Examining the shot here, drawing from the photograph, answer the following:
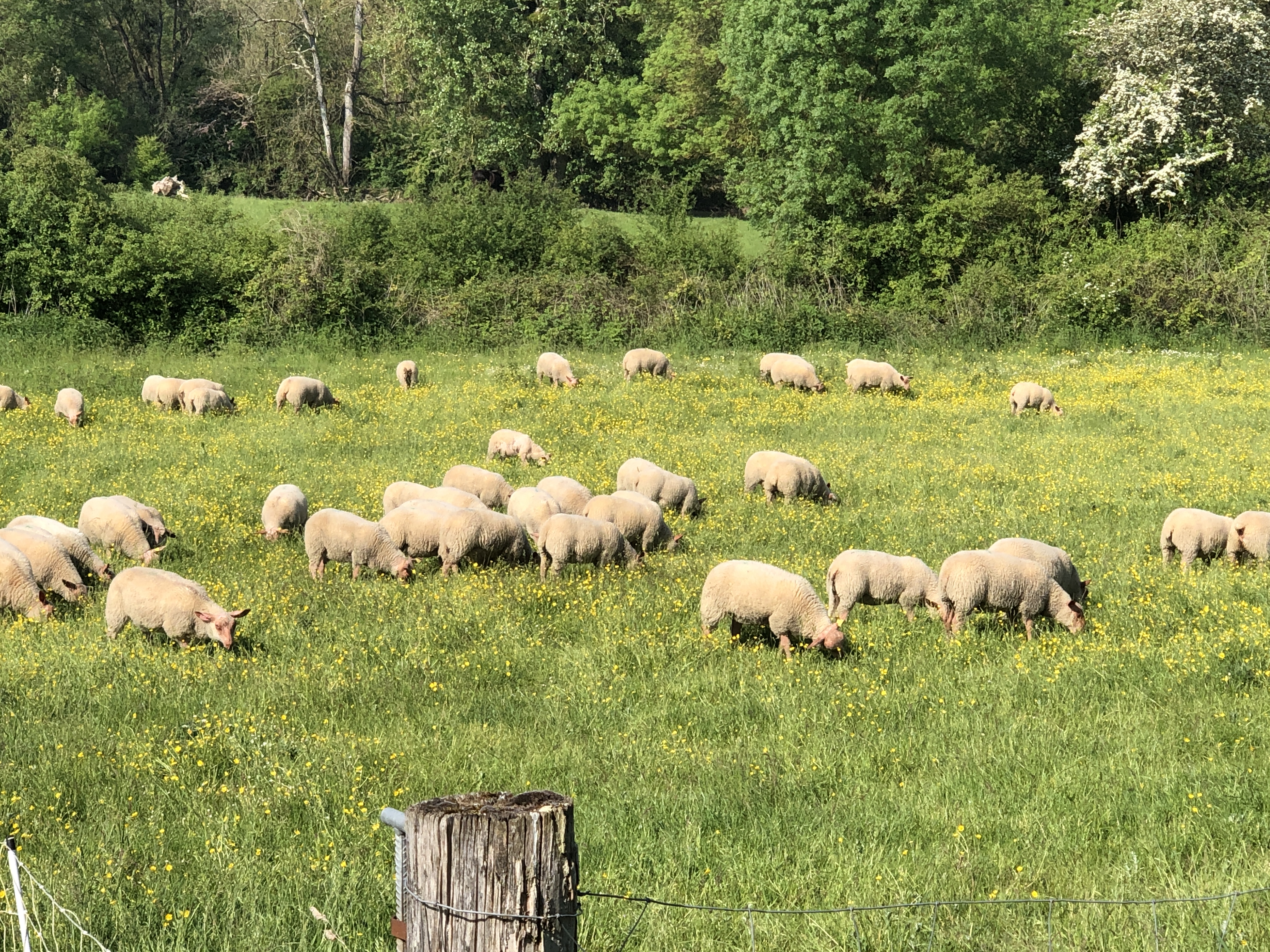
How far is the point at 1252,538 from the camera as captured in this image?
14023 mm

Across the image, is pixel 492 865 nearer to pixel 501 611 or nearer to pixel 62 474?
pixel 501 611

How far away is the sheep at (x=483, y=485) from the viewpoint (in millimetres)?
16781

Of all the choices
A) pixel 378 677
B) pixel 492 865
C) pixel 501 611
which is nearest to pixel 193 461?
pixel 501 611

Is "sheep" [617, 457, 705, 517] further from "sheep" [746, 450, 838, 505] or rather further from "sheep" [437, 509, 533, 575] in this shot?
"sheep" [437, 509, 533, 575]

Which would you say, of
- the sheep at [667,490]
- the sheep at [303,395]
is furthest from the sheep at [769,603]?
the sheep at [303,395]

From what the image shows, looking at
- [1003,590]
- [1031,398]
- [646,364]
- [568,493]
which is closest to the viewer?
[1003,590]

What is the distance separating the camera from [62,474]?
18312mm

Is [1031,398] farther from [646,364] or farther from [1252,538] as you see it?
[1252,538]

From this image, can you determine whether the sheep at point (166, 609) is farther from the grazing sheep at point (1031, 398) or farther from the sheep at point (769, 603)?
the grazing sheep at point (1031, 398)

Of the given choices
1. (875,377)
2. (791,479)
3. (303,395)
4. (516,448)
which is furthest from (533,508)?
(875,377)

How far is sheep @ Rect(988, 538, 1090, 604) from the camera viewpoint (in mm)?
12367

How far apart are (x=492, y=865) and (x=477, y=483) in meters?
13.4

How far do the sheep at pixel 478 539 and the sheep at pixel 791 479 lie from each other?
4497 mm

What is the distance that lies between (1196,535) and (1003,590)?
384cm
